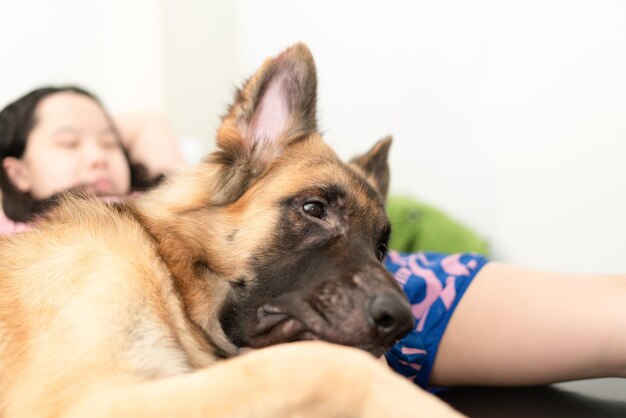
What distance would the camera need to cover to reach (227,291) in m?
1.59

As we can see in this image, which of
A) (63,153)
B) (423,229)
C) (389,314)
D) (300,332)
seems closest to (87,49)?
(63,153)

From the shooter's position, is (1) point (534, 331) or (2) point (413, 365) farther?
(2) point (413, 365)

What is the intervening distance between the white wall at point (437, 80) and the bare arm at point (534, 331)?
87 centimetres

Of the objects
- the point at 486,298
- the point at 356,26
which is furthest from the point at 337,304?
the point at 356,26

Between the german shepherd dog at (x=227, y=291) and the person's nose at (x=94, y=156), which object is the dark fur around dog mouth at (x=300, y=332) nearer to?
the german shepherd dog at (x=227, y=291)

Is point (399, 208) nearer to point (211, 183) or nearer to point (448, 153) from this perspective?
point (448, 153)

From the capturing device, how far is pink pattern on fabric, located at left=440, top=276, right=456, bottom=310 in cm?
200

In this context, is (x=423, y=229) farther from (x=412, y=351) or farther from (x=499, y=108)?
(x=412, y=351)

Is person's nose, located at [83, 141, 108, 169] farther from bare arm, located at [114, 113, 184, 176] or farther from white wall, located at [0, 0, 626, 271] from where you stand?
white wall, located at [0, 0, 626, 271]

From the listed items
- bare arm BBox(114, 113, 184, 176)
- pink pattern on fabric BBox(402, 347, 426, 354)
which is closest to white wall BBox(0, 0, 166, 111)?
bare arm BBox(114, 113, 184, 176)

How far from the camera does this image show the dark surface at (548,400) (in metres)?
1.67

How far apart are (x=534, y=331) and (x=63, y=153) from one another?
227cm

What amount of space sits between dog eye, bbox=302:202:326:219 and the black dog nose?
0.35 meters

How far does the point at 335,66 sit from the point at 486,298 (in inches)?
97.2
